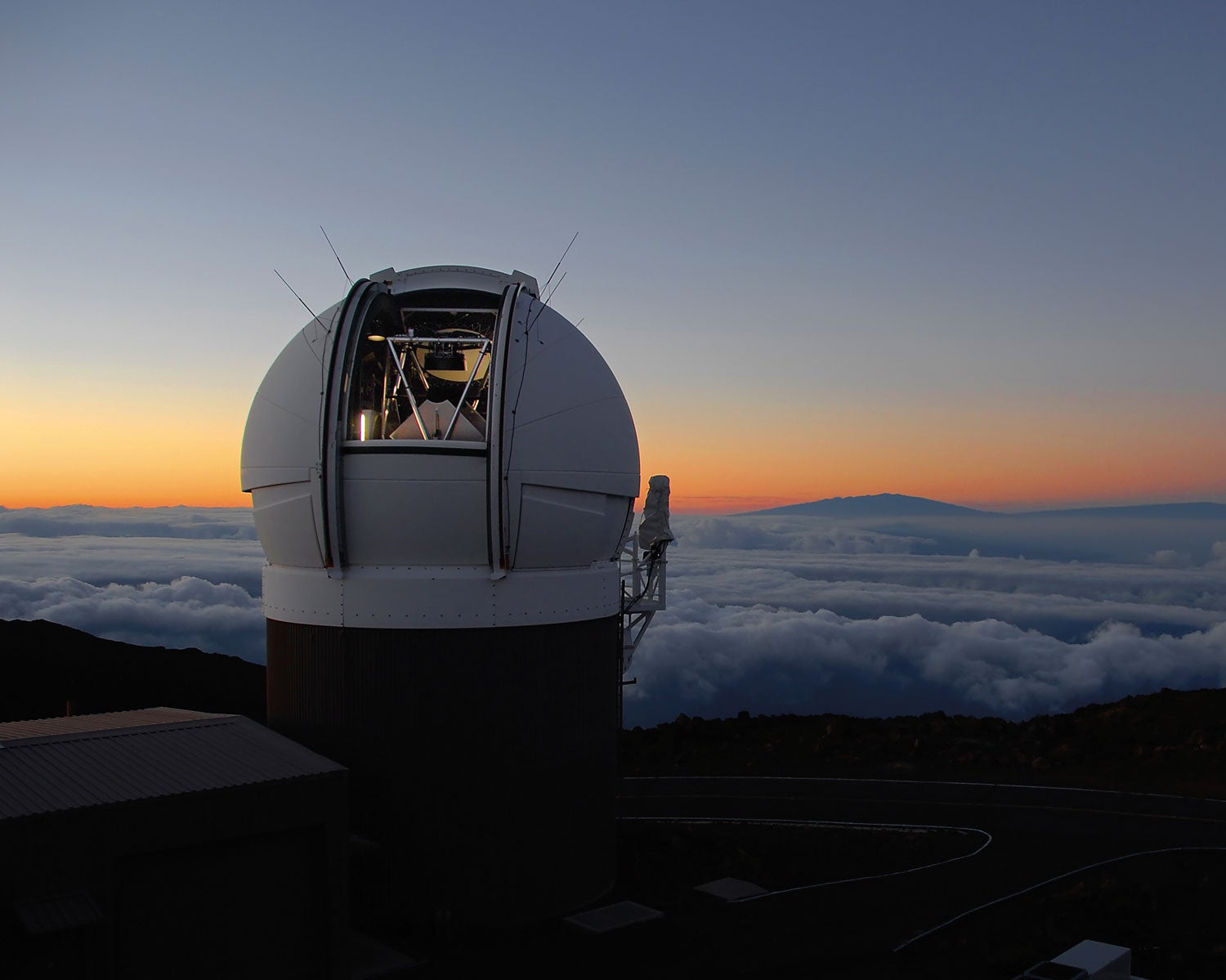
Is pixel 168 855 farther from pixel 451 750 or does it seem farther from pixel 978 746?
pixel 978 746

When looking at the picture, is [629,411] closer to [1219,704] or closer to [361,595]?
[361,595]

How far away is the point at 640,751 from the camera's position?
90.7 feet

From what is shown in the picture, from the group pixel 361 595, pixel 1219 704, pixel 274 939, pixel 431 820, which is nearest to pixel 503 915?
pixel 431 820

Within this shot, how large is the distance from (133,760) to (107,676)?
38.0 m

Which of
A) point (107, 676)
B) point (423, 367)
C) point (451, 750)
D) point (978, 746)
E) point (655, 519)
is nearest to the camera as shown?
point (451, 750)

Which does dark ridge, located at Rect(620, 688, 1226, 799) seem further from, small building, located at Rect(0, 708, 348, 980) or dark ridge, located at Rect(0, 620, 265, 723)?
dark ridge, located at Rect(0, 620, 265, 723)

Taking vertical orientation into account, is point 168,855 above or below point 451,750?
below

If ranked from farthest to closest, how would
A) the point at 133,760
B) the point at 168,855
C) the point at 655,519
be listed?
the point at 655,519 → the point at 133,760 → the point at 168,855

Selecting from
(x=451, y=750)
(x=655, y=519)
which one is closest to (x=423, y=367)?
(x=655, y=519)

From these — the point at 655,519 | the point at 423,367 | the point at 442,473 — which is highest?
the point at 423,367

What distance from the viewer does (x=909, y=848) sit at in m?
18.4

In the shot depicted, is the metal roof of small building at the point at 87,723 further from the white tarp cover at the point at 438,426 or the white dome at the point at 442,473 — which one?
the white tarp cover at the point at 438,426

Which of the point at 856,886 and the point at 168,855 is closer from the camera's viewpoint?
the point at 168,855

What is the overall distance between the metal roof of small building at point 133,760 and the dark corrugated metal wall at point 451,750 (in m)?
0.97
